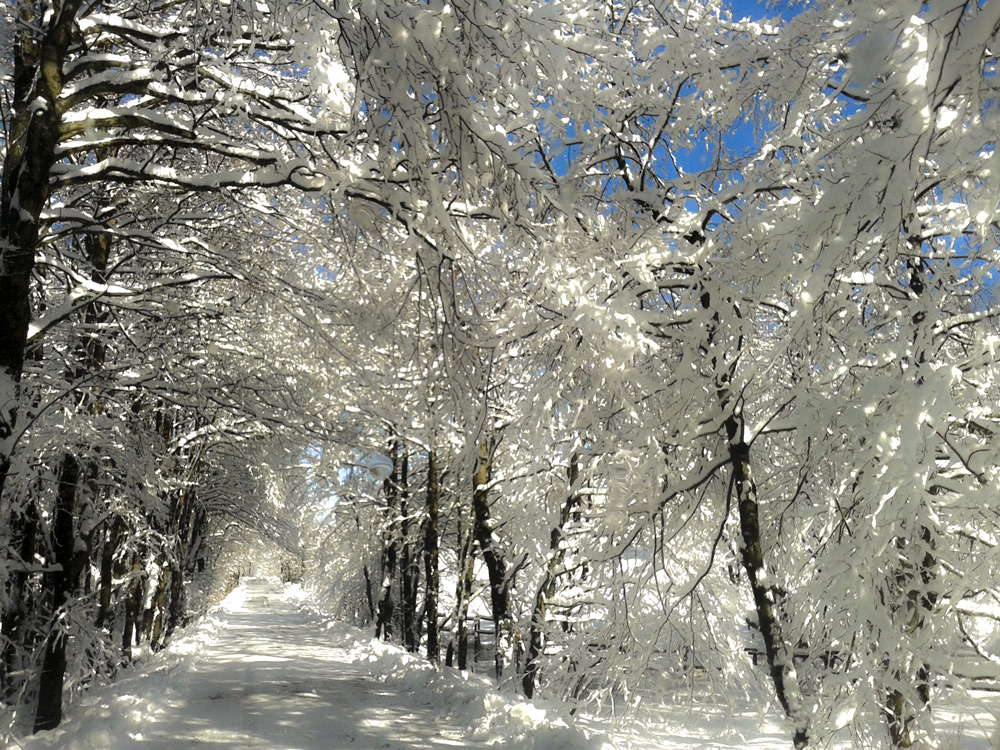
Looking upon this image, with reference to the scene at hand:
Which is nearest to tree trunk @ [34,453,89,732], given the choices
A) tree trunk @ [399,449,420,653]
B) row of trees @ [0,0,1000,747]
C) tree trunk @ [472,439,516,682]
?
row of trees @ [0,0,1000,747]

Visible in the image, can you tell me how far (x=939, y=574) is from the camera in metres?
3.94

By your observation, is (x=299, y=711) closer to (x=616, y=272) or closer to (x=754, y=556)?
(x=754, y=556)

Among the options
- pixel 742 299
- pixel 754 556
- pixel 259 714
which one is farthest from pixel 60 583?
pixel 742 299

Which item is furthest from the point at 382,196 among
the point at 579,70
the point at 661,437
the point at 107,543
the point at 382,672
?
the point at 382,672

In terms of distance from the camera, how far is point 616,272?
554 centimetres

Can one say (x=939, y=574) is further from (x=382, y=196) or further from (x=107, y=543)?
(x=107, y=543)

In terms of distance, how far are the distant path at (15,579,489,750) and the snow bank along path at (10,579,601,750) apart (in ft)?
0.05

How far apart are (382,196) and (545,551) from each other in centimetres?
803

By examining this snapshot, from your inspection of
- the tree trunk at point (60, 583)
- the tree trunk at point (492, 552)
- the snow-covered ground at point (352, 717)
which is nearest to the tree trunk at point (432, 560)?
the snow-covered ground at point (352, 717)

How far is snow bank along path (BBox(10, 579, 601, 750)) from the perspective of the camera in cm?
809

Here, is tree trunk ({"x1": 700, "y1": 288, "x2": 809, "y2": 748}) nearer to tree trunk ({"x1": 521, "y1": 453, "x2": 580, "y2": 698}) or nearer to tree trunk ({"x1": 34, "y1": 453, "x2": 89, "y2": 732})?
tree trunk ({"x1": 521, "y1": 453, "x2": 580, "y2": 698})

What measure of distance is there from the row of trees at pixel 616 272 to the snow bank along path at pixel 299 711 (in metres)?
0.85

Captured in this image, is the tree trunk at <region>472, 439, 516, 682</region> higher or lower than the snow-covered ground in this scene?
higher

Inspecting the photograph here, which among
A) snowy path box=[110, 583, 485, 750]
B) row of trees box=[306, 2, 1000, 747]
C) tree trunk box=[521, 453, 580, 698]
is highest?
row of trees box=[306, 2, 1000, 747]
